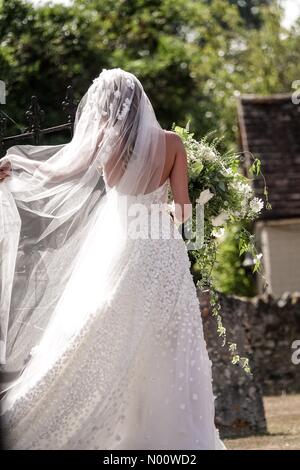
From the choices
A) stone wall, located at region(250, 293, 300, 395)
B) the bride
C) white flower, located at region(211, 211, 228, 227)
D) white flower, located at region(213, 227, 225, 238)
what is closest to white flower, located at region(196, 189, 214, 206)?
white flower, located at region(211, 211, 228, 227)

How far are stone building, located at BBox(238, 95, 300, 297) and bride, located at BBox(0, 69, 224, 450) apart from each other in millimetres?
17533

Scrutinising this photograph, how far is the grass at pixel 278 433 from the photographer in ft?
33.2

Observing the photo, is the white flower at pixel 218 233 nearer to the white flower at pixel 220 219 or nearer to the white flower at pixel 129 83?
the white flower at pixel 220 219

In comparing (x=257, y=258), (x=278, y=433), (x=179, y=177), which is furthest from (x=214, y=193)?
(x=278, y=433)

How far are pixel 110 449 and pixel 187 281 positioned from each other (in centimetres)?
113

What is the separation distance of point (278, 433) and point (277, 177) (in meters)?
14.6

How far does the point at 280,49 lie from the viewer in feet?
122

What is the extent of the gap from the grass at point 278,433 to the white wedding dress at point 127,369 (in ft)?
10.8

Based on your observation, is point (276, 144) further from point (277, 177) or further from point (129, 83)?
point (129, 83)

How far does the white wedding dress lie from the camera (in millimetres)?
6309

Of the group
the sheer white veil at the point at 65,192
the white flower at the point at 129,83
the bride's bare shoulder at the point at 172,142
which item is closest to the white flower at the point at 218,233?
the sheer white veil at the point at 65,192

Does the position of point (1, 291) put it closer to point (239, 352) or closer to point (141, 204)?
point (141, 204)

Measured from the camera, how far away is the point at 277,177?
25.4 metres

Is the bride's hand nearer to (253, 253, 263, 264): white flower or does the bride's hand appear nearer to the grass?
(253, 253, 263, 264): white flower
